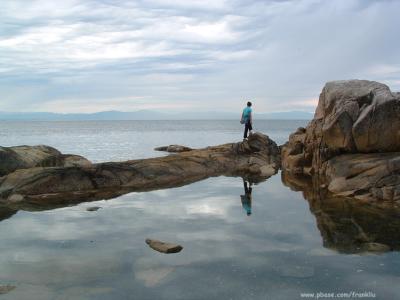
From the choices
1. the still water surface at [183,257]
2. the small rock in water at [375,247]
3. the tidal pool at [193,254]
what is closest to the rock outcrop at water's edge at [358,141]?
the tidal pool at [193,254]

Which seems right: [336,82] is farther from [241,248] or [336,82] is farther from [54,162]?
[54,162]

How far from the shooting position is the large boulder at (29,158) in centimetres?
2459

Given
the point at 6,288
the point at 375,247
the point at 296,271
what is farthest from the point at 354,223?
the point at 6,288

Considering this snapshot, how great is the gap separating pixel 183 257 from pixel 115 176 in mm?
12157

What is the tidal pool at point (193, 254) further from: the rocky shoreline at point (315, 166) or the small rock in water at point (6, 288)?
the rocky shoreline at point (315, 166)

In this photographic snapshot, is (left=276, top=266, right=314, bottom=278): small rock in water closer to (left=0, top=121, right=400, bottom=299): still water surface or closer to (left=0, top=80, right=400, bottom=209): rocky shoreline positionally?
(left=0, top=121, right=400, bottom=299): still water surface

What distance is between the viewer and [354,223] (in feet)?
47.0

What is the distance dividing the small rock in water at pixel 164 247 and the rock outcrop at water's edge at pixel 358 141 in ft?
32.4

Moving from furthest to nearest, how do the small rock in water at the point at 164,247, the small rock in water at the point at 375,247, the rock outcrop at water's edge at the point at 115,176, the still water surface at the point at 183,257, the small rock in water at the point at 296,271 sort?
the rock outcrop at water's edge at the point at 115,176
the small rock in water at the point at 164,247
the small rock in water at the point at 375,247
the small rock in water at the point at 296,271
the still water surface at the point at 183,257

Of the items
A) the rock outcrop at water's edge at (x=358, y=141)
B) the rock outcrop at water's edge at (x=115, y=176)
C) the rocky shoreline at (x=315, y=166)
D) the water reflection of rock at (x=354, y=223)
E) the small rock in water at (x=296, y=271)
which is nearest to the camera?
the small rock in water at (x=296, y=271)

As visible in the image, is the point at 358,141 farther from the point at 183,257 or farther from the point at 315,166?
the point at 183,257

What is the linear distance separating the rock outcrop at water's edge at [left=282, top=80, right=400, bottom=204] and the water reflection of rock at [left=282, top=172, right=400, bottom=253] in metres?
1.09

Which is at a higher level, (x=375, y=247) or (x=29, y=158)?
(x=29, y=158)

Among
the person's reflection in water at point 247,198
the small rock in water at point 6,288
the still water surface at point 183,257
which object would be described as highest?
the person's reflection in water at point 247,198
